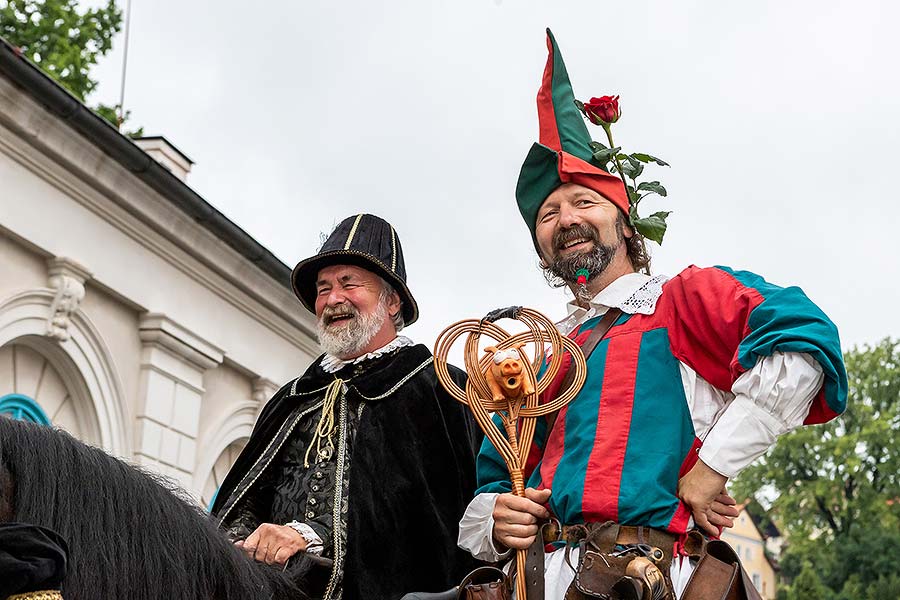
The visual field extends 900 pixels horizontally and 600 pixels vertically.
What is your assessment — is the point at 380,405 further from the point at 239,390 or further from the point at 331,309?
the point at 239,390

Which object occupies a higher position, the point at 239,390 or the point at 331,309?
the point at 239,390

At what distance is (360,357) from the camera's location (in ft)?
16.6

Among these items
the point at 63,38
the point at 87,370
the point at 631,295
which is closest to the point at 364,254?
the point at 631,295

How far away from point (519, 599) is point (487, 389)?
0.54m

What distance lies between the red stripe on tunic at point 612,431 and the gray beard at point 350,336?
61.5 inches

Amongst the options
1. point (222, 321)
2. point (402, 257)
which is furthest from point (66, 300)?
point (402, 257)

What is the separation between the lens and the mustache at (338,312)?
5.07 m

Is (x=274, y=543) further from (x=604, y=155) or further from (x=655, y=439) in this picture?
(x=604, y=155)

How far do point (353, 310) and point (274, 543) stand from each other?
1088 mm

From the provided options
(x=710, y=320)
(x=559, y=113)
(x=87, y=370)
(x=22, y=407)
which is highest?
(x=87, y=370)

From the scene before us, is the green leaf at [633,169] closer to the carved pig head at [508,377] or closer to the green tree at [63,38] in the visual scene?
the carved pig head at [508,377]

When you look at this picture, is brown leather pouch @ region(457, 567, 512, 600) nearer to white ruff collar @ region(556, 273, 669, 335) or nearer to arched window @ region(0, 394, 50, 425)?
white ruff collar @ region(556, 273, 669, 335)

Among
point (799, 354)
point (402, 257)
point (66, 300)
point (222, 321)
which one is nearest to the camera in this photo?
point (799, 354)

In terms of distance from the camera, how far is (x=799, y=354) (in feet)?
10.6
